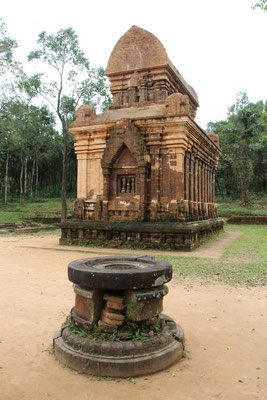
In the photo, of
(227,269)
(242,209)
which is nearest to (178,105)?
(227,269)

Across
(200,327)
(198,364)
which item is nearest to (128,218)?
(200,327)

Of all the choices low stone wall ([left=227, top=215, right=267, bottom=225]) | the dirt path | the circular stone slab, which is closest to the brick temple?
the dirt path

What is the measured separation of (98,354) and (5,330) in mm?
1405

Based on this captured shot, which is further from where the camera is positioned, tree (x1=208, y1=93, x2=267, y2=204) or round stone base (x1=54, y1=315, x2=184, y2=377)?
tree (x1=208, y1=93, x2=267, y2=204)

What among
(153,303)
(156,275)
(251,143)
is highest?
(251,143)

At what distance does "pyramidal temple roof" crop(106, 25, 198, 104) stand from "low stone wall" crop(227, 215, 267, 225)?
1380 centimetres

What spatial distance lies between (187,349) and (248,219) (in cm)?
2239

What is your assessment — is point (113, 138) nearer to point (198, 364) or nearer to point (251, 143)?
point (198, 364)

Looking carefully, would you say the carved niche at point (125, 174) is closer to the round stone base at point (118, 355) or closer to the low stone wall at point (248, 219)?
the round stone base at point (118, 355)

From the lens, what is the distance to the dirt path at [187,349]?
8.20 feet

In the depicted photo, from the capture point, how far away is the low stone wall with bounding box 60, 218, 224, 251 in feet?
32.6

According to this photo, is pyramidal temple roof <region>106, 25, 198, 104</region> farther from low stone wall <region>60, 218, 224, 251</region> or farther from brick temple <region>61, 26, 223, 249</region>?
low stone wall <region>60, 218, 224, 251</region>

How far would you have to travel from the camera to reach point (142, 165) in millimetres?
10828

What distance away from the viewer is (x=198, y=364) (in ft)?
9.63
